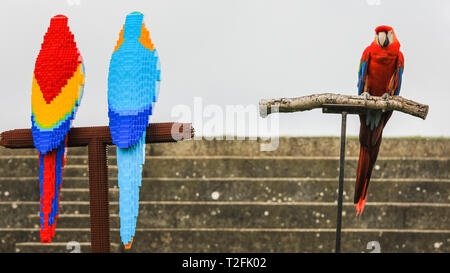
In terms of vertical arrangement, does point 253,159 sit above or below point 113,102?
below

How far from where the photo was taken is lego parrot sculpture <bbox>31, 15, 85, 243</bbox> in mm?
2654

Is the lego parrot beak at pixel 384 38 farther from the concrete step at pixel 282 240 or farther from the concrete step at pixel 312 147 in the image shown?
the concrete step at pixel 282 240

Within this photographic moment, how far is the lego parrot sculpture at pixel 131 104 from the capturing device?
250 centimetres

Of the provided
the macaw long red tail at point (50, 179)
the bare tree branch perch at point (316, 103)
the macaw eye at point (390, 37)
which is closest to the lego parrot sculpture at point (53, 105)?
the macaw long red tail at point (50, 179)

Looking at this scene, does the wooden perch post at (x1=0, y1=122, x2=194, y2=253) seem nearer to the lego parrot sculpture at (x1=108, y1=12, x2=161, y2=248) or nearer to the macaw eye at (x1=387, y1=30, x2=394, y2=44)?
the lego parrot sculpture at (x1=108, y1=12, x2=161, y2=248)

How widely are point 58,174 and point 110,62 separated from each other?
74 cm

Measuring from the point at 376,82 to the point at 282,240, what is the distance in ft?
7.13

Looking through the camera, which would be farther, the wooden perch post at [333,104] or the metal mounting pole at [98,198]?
the wooden perch post at [333,104]

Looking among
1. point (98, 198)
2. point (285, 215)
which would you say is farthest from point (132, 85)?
point (285, 215)

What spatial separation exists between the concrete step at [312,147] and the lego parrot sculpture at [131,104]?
7.77 ft

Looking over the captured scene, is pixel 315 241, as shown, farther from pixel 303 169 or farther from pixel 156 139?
pixel 156 139

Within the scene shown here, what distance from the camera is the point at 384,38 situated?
126 inches

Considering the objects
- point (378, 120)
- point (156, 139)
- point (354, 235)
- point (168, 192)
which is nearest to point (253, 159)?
point (168, 192)

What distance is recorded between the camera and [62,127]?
2652 mm
